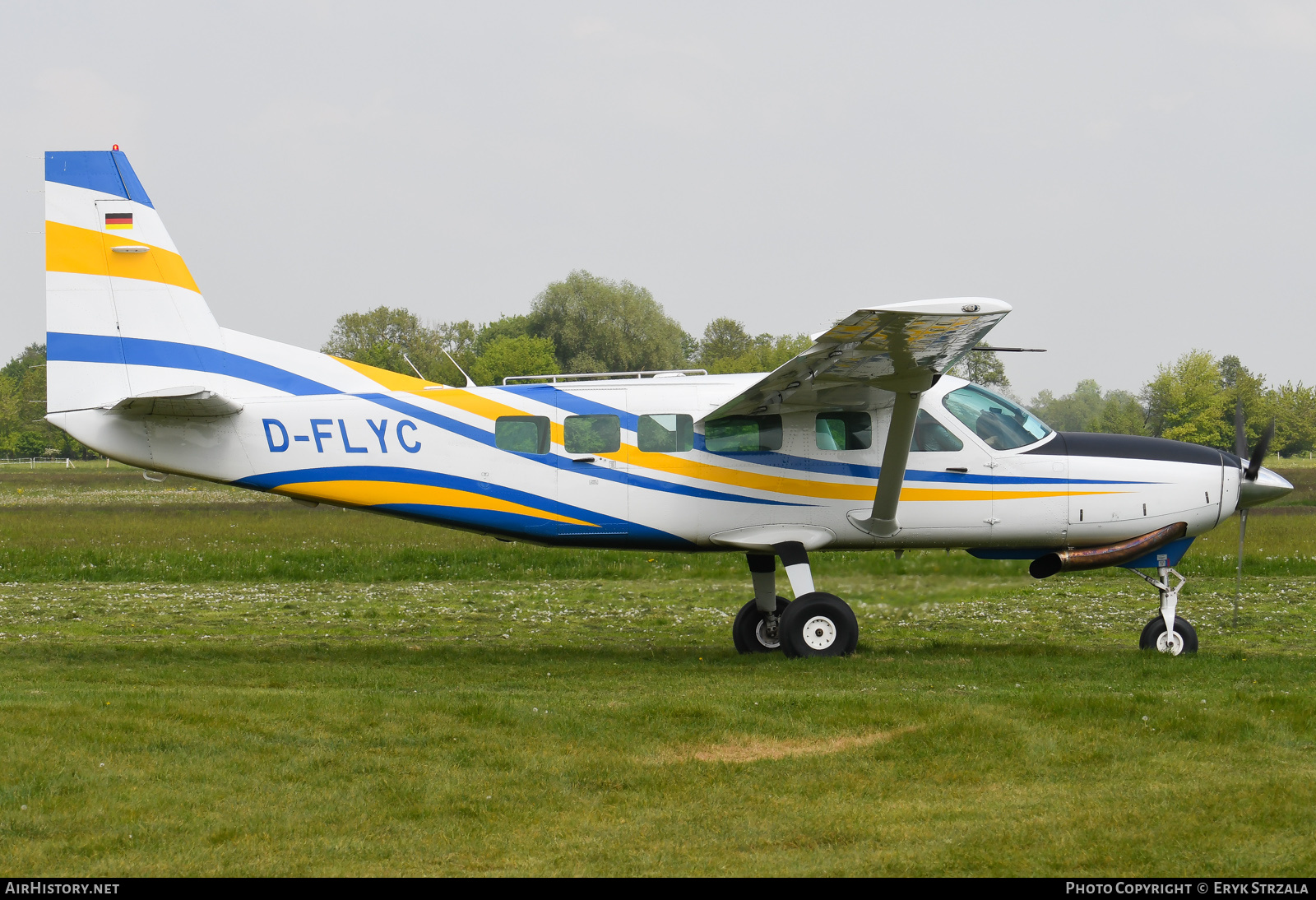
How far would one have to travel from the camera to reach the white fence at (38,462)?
308ft

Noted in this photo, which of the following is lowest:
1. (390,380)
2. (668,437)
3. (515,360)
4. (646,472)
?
(646,472)

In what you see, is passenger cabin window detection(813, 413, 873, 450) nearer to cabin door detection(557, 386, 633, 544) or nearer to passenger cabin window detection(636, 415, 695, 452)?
passenger cabin window detection(636, 415, 695, 452)

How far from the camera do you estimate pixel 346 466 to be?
39.1ft

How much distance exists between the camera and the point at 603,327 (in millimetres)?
66500

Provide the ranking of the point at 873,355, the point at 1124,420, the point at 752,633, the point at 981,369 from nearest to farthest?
the point at 873,355, the point at 752,633, the point at 981,369, the point at 1124,420

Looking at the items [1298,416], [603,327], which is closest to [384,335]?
[603,327]

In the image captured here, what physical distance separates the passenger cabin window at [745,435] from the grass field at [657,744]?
1629 mm

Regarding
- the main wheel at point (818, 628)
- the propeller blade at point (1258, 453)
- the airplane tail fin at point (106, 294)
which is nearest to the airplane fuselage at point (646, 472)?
the propeller blade at point (1258, 453)

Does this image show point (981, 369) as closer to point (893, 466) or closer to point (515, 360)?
point (893, 466)

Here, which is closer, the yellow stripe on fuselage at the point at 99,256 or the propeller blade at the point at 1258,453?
the yellow stripe on fuselage at the point at 99,256

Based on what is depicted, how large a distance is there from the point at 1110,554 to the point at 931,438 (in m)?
2.29

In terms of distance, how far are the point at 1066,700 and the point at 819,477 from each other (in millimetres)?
4127

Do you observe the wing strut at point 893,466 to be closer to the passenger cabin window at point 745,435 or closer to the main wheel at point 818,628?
the main wheel at point 818,628

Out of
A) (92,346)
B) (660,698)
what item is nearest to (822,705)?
(660,698)
